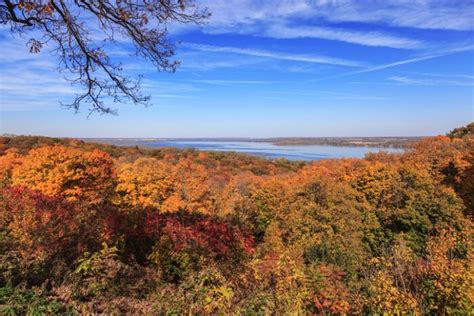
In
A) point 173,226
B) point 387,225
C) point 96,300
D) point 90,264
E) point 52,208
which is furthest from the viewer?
point 387,225

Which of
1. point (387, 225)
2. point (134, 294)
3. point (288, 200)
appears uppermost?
point (134, 294)

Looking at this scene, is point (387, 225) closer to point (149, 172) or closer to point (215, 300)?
point (149, 172)

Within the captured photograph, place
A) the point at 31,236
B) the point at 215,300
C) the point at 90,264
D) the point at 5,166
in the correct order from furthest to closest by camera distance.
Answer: the point at 5,166 → the point at 31,236 → the point at 90,264 → the point at 215,300

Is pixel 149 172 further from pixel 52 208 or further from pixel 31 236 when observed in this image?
pixel 31 236

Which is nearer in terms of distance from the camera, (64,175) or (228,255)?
(228,255)

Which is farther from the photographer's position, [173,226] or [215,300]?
[173,226]

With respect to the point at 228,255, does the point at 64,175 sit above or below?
above

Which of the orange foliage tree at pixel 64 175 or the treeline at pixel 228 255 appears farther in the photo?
the orange foliage tree at pixel 64 175

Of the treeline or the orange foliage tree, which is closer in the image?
the treeline

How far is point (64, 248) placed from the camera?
7.10m

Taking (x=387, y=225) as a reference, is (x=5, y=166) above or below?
above

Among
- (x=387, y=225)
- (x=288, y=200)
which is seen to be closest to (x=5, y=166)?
(x=288, y=200)

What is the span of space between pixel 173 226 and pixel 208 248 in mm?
1364

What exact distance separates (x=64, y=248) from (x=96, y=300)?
7.75ft
